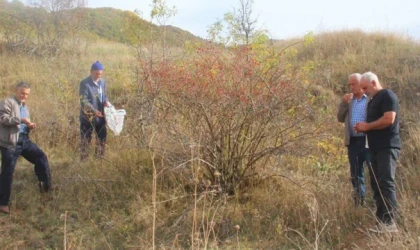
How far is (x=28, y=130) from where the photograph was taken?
5.49 m

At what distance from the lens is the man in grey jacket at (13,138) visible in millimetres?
5086

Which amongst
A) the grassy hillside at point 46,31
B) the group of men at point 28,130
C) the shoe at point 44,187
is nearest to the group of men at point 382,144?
the group of men at point 28,130

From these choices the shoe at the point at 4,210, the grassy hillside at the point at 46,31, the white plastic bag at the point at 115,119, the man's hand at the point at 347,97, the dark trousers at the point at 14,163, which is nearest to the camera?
the man's hand at the point at 347,97

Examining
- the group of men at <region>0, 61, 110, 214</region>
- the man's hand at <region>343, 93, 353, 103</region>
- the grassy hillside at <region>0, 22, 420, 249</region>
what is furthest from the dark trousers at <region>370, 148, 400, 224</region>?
the group of men at <region>0, 61, 110, 214</region>

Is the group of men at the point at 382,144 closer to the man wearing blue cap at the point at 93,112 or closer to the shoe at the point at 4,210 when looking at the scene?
the man wearing blue cap at the point at 93,112

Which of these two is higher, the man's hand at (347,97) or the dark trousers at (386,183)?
the man's hand at (347,97)

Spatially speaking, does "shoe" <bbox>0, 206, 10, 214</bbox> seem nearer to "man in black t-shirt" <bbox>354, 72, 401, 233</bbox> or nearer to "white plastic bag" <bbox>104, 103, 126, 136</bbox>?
"white plastic bag" <bbox>104, 103, 126, 136</bbox>

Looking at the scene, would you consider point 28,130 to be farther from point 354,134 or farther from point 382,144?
point 382,144

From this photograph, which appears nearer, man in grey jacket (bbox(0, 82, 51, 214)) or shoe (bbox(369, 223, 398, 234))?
shoe (bbox(369, 223, 398, 234))

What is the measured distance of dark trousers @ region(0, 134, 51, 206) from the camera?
516 cm

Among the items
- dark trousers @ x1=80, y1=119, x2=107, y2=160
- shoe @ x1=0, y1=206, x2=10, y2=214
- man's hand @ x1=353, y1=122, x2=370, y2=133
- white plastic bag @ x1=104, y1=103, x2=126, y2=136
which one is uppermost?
man's hand @ x1=353, y1=122, x2=370, y2=133

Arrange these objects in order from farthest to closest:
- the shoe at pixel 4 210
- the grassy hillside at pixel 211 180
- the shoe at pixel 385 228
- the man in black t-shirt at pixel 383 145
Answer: the shoe at pixel 4 210
the grassy hillside at pixel 211 180
the man in black t-shirt at pixel 383 145
the shoe at pixel 385 228

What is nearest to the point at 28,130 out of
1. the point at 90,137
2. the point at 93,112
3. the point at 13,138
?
the point at 13,138

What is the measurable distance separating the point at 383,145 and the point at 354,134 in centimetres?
70
